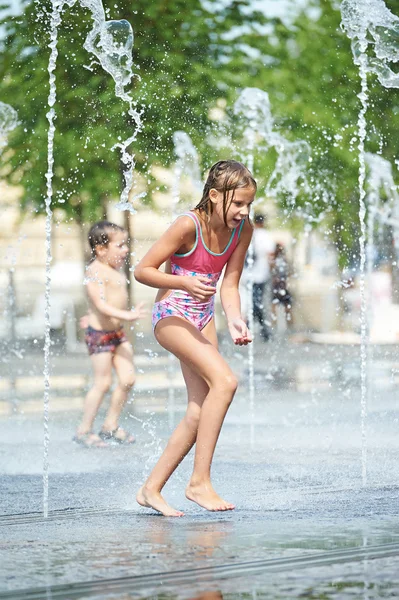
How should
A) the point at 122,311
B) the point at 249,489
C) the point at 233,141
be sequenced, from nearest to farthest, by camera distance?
1. the point at 249,489
2. the point at 122,311
3. the point at 233,141

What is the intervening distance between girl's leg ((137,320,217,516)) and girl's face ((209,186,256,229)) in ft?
1.65

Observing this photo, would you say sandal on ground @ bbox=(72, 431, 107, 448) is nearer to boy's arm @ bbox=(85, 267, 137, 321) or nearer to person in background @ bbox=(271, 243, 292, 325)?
boy's arm @ bbox=(85, 267, 137, 321)

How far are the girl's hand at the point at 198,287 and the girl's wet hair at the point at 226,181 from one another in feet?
1.19

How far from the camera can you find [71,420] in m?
10.1

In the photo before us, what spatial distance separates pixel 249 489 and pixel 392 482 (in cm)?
71

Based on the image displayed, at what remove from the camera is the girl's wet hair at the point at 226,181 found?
5.39 m

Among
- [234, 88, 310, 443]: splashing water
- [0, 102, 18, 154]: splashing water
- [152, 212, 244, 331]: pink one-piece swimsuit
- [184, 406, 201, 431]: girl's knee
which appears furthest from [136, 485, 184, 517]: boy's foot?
[234, 88, 310, 443]: splashing water

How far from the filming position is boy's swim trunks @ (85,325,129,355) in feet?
28.8

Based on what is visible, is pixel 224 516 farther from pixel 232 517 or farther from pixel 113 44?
pixel 113 44

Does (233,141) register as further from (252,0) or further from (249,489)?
(249,489)

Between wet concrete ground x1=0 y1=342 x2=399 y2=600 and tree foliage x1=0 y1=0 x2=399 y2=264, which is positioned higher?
tree foliage x1=0 y1=0 x2=399 y2=264

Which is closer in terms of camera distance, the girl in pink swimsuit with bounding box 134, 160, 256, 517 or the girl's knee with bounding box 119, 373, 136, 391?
the girl in pink swimsuit with bounding box 134, 160, 256, 517

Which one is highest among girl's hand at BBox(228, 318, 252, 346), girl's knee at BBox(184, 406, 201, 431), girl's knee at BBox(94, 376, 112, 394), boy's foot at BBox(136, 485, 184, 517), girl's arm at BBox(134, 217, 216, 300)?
girl's arm at BBox(134, 217, 216, 300)

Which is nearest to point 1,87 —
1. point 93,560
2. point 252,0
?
point 252,0
